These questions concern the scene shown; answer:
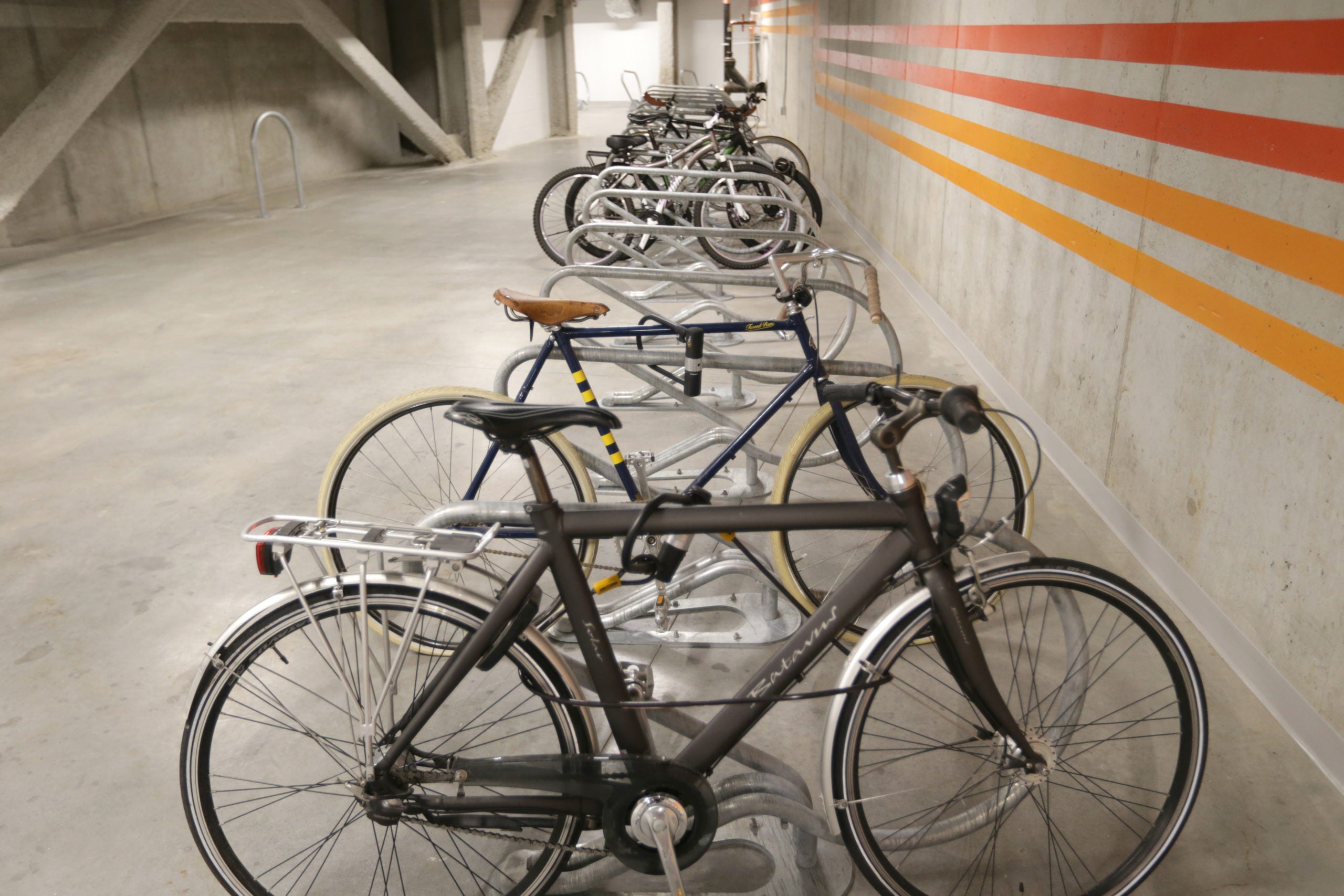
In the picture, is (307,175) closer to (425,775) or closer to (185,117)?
(185,117)

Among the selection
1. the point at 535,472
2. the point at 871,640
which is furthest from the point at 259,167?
the point at 871,640

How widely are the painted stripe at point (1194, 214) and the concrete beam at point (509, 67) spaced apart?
8.53m

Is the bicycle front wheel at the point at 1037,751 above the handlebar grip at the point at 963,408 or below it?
below

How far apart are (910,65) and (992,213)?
198 cm

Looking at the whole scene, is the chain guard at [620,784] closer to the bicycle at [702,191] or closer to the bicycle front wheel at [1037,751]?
the bicycle front wheel at [1037,751]

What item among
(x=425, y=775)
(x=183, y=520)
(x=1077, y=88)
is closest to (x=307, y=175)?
(x=183, y=520)

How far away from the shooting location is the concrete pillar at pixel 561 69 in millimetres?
13625

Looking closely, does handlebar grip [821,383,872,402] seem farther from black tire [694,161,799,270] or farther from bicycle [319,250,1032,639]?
black tire [694,161,799,270]

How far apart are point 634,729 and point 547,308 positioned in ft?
3.64

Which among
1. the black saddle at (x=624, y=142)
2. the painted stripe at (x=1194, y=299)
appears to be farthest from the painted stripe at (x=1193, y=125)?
the black saddle at (x=624, y=142)

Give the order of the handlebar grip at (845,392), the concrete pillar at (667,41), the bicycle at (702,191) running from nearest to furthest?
the handlebar grip at (845,392) < the bicycle at (702,191) < the concrete pillar at (667,41)

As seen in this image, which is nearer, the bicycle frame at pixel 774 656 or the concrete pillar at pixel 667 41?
the bicycle frame at pixel 774 656

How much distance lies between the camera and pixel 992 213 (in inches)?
167

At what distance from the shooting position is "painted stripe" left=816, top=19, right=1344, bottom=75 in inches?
82.2
